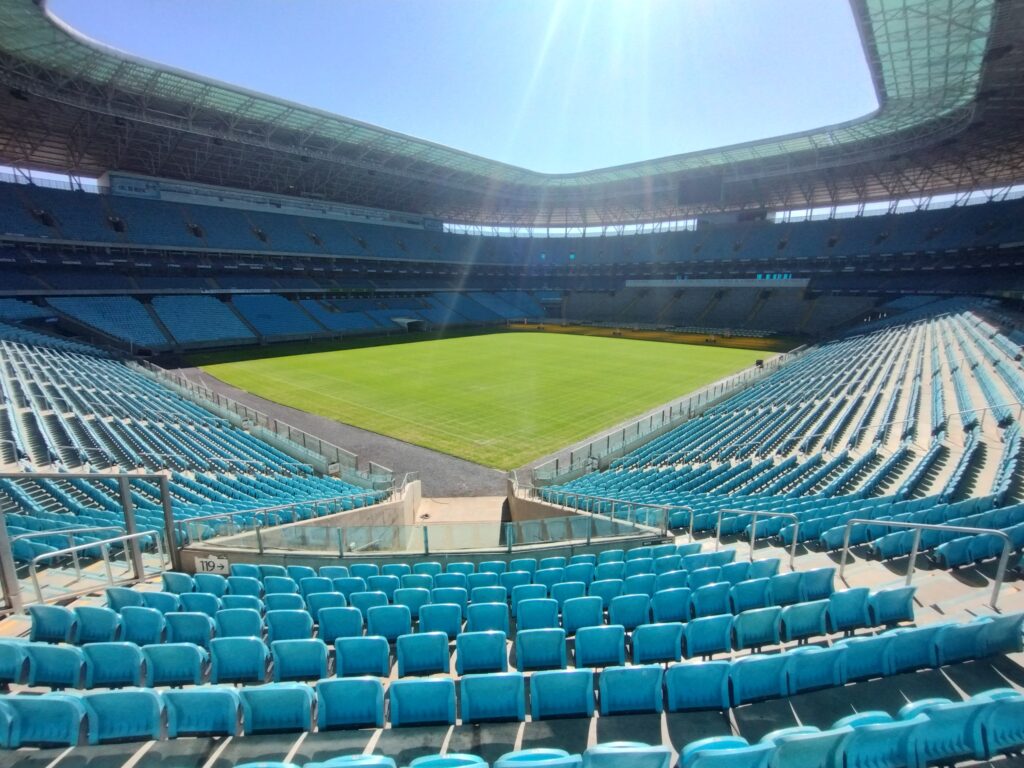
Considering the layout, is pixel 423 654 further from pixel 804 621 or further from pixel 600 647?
pixel 804 621

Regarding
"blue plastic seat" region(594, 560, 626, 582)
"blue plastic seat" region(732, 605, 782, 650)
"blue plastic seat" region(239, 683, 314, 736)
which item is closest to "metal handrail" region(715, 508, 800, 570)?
"blue plastic seat" region(594, 560, 626, 582)

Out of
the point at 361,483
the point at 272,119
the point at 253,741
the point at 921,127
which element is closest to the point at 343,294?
the point at 272,119

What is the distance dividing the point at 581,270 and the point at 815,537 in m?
70.6

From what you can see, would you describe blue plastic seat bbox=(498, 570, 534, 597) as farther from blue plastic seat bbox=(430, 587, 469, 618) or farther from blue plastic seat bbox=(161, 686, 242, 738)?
blue plastic seat bbox=(161, 686, 242, 738)

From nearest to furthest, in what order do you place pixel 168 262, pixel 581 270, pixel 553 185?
pixel 168 262 → pixel 553 185 → pixel 581 270

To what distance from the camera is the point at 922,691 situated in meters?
4.32

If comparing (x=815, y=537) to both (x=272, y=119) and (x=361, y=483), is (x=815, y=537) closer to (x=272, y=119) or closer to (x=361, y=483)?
(x=361, y=483)

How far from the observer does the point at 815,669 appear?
4.36m

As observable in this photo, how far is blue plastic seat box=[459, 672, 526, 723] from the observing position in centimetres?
Result: 420

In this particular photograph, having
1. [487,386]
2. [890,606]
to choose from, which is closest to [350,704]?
[890,606]

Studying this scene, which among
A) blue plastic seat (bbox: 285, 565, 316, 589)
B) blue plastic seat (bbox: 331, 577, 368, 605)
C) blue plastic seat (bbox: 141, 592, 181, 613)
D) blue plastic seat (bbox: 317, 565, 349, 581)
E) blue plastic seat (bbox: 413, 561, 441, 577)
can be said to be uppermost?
blue plastic seat (bbox: 141, 592, 181, 613)

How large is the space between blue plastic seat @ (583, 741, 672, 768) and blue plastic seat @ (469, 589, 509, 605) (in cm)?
368

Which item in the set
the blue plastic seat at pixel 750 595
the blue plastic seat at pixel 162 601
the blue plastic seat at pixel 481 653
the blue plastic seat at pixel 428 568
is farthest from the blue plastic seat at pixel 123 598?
the blue plastic seat at pixel 750 595

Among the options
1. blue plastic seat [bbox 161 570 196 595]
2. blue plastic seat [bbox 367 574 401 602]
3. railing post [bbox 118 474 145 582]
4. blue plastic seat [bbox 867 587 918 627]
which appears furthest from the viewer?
railing post [bbox 118 474 145 582]
